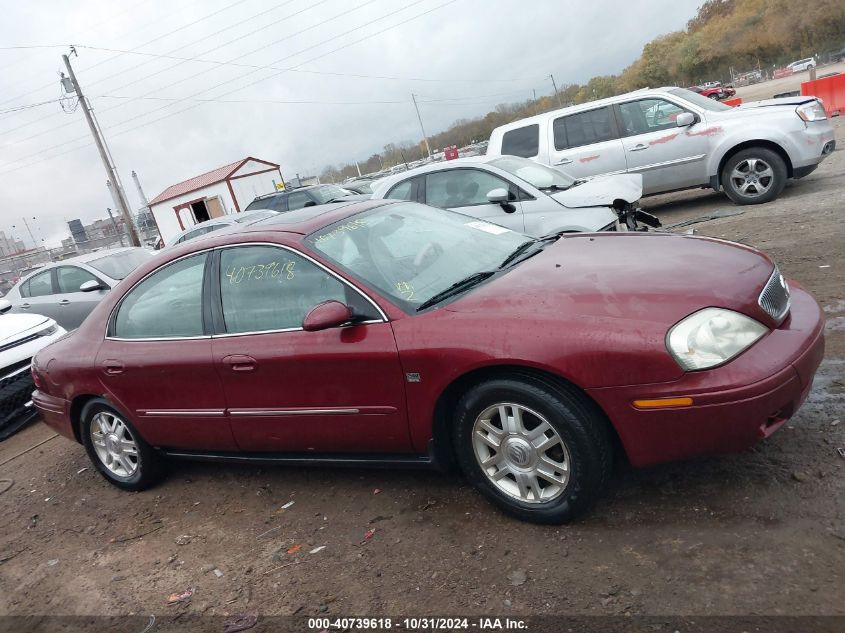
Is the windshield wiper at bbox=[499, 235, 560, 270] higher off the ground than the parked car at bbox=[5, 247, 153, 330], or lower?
lower

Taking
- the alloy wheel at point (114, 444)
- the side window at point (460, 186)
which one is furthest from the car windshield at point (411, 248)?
the side window at point (460, 186)

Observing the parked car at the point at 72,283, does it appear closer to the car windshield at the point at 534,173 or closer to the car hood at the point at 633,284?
the car windshield at the point at 534,173

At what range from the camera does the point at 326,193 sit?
17.5 m

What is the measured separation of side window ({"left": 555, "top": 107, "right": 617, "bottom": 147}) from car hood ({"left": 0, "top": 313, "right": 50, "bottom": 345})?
7.70 metres

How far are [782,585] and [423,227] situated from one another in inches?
101

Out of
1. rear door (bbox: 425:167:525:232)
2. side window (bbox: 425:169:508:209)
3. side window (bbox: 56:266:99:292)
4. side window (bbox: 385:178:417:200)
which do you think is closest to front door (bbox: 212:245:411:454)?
rear door (bbox: 425:167:525:232)

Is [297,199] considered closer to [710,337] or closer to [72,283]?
[72,283]

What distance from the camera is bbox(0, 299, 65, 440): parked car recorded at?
6414 millimetres

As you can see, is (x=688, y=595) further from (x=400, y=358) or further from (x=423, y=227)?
(x=423, y=227)

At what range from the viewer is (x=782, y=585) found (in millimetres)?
2260

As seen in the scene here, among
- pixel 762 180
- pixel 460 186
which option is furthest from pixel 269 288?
pixel 762 180

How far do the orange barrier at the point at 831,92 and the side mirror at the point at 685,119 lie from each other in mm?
10054

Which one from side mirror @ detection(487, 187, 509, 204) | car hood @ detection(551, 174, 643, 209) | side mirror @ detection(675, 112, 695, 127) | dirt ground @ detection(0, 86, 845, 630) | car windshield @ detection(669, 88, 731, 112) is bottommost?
dirt ground @ detection(0, 86, 845, 630)

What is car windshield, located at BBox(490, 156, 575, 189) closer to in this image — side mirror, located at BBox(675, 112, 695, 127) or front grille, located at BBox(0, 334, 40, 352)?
side mirror, located at BBox(675, 112, 695, 127)
